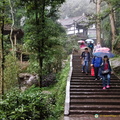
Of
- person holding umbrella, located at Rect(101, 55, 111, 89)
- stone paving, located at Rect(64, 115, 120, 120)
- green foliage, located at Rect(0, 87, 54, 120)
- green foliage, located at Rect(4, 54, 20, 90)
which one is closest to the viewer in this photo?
green foliage, located at Rect(0, 87, 54, 120)

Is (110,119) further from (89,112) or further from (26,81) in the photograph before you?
(26,81)

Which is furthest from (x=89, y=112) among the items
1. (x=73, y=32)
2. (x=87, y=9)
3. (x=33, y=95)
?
(x=87, y=9)

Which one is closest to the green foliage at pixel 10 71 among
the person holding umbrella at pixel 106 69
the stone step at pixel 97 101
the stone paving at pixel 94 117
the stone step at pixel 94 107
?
the stone step at pixel 97 101

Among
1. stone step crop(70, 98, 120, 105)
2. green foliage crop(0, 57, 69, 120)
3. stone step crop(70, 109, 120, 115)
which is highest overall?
green foliage crop(0, 57, 69, 120)

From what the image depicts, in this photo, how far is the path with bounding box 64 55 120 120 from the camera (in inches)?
271

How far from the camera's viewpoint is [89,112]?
6.99m

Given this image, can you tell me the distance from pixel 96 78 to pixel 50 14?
4.92 meters

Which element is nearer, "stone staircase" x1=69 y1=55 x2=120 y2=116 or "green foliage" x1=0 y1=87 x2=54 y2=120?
"green foliage" x1=0 y1=87 x2=54 y2=120

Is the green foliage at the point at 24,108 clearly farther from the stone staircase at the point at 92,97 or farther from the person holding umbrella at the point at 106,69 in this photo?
the person holding umbrella at the point at 106,69

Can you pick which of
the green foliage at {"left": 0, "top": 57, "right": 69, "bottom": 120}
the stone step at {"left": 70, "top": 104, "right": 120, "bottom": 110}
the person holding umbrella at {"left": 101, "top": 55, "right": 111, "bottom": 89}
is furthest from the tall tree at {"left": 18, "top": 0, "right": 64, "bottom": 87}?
the green foliage at {"left": 0, "top": 57, "right": 69, "bottom": 120}

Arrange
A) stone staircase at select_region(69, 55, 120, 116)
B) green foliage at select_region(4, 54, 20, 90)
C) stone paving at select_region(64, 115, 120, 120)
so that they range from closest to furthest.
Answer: stone paving at select_region(64, 115, 120, 120) → stone staircase at select_region(69, 55, 120, 116) → green foliage at select_region(4, 54, 20, 90)

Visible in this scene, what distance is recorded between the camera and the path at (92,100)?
6.88m

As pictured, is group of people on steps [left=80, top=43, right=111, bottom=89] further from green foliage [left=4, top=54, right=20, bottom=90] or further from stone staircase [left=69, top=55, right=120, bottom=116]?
green foliage [left=4, top=54, right=20, bottom=90]

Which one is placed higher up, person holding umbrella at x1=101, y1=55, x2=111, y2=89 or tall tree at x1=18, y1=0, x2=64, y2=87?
tall tree at x1=18, y1=0, x2=64, y2=87
